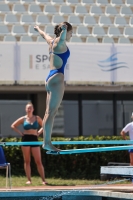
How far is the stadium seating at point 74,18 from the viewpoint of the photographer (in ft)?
63.5

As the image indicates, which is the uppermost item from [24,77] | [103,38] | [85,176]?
[103,38]

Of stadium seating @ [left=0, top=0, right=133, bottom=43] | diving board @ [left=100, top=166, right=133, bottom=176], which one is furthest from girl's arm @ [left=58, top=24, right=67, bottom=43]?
stadium seating @ [left=0, top=0, right=133, bottom=43]

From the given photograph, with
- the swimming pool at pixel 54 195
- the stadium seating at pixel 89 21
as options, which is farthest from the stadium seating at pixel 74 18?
the swimming pool at pixel 54 195

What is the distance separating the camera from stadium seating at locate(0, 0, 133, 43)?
1934 centimetres

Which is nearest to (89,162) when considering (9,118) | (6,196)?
(9,118)

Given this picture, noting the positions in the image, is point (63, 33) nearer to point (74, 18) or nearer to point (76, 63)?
point (76, 63)

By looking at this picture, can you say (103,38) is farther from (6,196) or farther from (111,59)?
(6,196)

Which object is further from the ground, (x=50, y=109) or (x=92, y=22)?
(x=92, y=22)

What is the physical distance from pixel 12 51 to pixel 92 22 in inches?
151

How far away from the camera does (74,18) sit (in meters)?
20.2

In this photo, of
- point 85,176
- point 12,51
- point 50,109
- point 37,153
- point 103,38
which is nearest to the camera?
point 50,109

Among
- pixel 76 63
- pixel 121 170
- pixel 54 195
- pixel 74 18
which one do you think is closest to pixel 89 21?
pixel 74 18

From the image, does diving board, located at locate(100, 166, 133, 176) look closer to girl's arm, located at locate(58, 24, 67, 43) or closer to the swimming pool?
the swimming pool

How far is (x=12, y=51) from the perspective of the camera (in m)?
17.6
